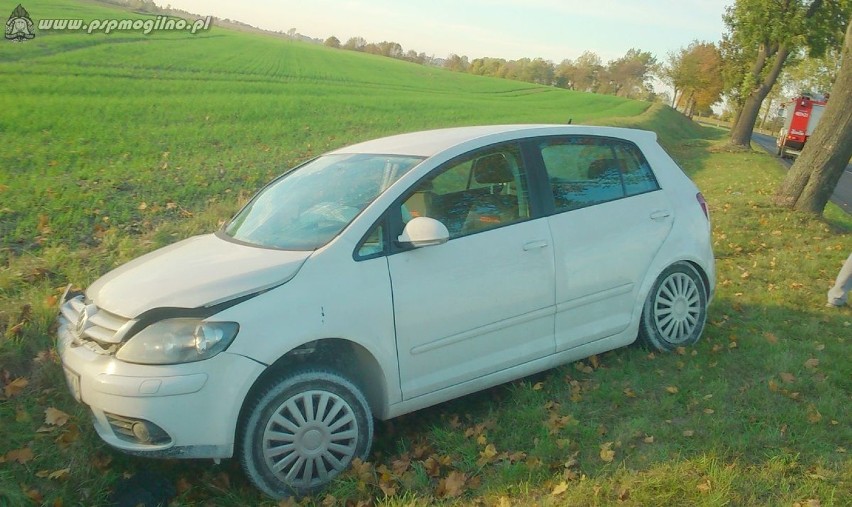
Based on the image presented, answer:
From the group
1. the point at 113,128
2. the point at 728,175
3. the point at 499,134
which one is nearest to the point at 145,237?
the point at 499,134

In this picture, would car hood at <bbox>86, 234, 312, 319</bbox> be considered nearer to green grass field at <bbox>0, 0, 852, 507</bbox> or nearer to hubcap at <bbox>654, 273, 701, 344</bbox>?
green grass field at <bbox>0, 0, 852, 507</bbox>

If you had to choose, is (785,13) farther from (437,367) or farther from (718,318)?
(437,367)

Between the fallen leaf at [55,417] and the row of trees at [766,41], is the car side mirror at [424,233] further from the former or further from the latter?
the row of trees at [766,41]

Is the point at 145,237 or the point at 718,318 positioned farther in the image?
the point at 145,237

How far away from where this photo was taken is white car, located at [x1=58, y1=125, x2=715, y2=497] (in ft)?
11.2

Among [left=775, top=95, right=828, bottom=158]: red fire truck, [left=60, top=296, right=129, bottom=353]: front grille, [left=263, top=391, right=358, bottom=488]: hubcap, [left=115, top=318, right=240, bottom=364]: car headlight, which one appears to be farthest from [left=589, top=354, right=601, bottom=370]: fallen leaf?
[left=775, top=95, right=828, bottom=158]: red fire truck

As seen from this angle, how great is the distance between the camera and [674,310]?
535 centimetres

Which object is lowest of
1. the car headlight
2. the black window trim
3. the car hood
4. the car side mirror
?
the car headlight

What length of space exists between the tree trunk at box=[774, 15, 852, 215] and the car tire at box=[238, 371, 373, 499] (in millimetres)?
9558

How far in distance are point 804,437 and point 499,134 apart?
259 cm

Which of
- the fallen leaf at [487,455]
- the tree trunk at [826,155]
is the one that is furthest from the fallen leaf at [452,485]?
the tree trunk at [826,155]

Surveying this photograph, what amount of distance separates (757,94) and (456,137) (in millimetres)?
30003

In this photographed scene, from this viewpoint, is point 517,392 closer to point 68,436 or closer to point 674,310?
point 674,310

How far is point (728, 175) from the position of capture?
19484 millimetres
